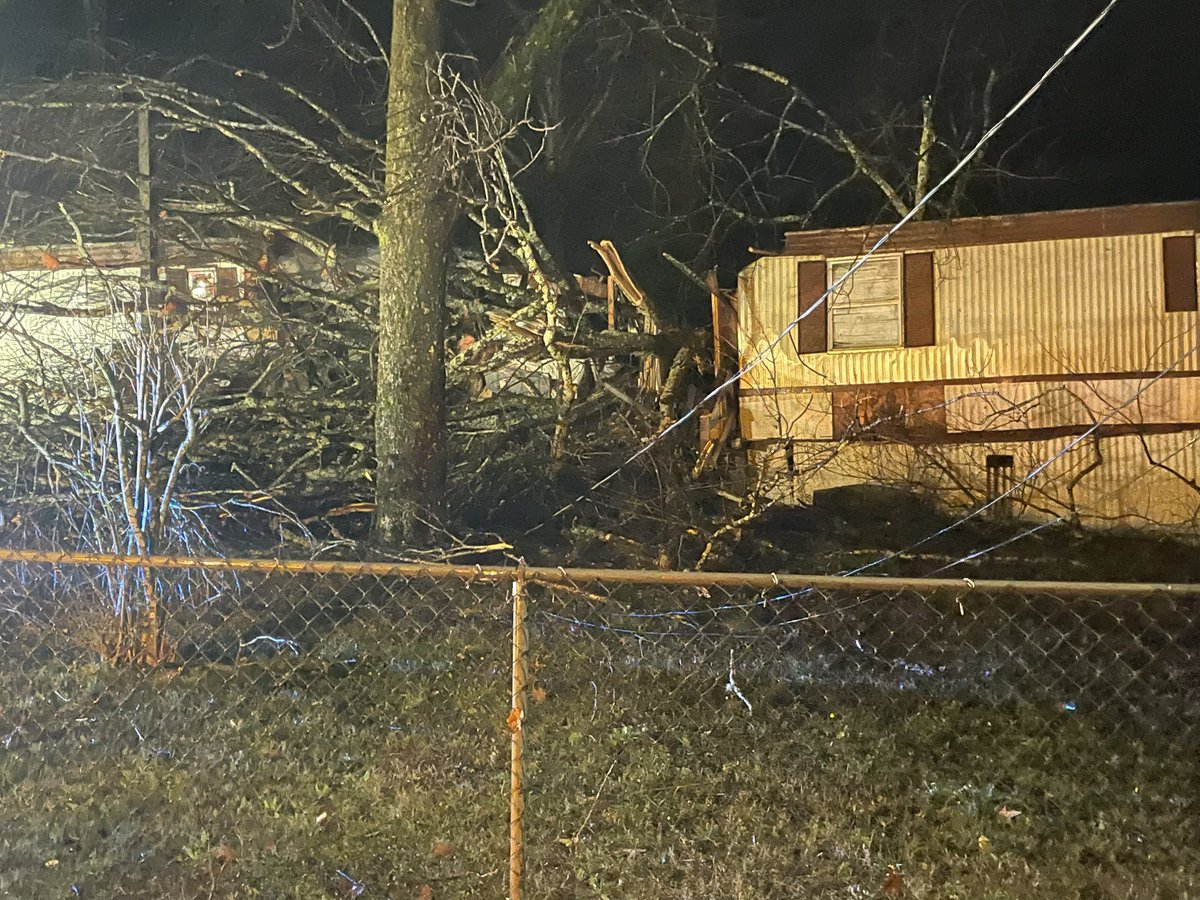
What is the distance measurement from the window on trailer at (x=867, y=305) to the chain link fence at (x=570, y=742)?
3.34 m

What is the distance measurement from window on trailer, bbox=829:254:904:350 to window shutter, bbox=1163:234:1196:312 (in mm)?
2558

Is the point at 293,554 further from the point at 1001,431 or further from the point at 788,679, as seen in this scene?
the point at 1001,431

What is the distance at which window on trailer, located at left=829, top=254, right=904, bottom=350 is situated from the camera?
930cm

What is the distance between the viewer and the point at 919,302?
9203 millimetres

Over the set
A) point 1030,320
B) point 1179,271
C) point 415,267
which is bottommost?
point 1030,320

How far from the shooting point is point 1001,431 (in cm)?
912

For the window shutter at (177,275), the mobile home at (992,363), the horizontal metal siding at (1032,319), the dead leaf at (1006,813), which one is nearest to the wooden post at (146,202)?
the window shutter at (177,275)

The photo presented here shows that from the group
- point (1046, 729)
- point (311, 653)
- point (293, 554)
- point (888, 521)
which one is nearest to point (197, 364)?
point (311, 653)

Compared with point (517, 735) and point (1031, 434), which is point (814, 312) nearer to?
point (1031, 434)

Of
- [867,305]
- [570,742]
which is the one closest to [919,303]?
[867,305]

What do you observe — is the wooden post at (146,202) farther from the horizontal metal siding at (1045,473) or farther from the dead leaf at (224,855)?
the dead leaf at (224,855)

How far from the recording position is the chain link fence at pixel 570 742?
10.9 feet

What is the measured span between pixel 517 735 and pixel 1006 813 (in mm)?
2434

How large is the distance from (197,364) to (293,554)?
8.73 feet
